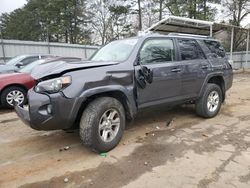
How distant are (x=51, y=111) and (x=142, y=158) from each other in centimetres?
146

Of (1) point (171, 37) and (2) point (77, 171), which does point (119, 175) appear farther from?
(1) point (171, 37)

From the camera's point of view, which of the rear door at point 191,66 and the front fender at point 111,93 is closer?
the front fender at point 111,93

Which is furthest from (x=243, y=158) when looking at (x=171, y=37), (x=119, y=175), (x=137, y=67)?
(x=171, y=37)

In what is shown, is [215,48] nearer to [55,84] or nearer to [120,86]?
[120,86]

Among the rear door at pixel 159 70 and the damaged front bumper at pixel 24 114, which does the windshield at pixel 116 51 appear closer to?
the rear door at pixel 159 70

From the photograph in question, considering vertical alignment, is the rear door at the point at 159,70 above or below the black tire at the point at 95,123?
above

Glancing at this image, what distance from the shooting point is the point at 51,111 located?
3.62 meters

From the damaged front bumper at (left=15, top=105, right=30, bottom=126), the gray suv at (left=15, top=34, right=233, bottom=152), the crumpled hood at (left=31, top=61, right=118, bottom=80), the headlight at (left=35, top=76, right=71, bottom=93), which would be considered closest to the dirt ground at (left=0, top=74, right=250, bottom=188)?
the gray suv at (left=15, top=34, right=233, bottom=152)

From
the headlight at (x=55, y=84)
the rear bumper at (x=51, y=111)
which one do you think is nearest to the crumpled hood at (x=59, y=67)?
the headlight at (x=55, y=84)

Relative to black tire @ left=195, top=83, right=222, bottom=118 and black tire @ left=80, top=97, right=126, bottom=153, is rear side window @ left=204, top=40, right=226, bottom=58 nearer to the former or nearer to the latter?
black tire @ left=195, top=83, right=222, bottom=118

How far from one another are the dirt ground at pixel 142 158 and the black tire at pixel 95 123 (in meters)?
0.18

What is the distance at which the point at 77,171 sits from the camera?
354 centimetres

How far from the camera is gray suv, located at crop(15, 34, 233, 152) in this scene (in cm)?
370

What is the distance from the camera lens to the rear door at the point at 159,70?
462cm
